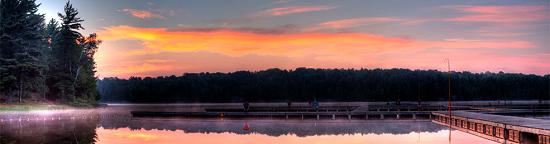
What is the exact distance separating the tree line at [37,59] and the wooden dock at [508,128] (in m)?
58.8

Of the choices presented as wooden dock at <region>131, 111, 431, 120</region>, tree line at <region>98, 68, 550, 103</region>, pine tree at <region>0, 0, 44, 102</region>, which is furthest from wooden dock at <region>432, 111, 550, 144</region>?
tree line at <region>98, 68, 550, 103</region>

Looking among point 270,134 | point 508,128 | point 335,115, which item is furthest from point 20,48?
point 508,128

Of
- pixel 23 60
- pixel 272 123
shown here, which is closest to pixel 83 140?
pixel 272 123

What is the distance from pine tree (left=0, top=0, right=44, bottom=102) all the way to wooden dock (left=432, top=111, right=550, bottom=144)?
192ft

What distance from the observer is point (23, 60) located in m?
85.1

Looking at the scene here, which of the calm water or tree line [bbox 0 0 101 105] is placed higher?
tree line [bbox 0 0 101 105]

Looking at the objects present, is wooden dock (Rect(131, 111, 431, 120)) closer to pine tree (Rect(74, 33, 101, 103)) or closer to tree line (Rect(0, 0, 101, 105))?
tree line (Rect(0, 0, 101, 105))

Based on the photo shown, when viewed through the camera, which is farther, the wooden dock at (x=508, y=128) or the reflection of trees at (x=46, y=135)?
the reflection of trees at (x=46, y=135)

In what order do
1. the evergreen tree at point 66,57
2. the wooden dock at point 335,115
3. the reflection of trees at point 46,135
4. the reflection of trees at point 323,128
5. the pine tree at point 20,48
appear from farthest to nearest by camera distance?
1. the evergreen tree at point 66,57
2. the pine tree at point 20,48
3. the wooden dock at point 335,115
4. the reflection of trees at point 323,128
5. the reflection of trees at point 46,135

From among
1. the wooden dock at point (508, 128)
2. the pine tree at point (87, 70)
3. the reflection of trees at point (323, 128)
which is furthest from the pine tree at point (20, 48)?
the wooden dock at point (508, 128)

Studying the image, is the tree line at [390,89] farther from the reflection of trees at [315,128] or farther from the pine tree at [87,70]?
the reflection of trees at [315,128]

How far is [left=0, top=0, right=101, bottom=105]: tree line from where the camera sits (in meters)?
83.1

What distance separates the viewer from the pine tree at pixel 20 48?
82.6 metres

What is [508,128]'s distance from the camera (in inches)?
1377
